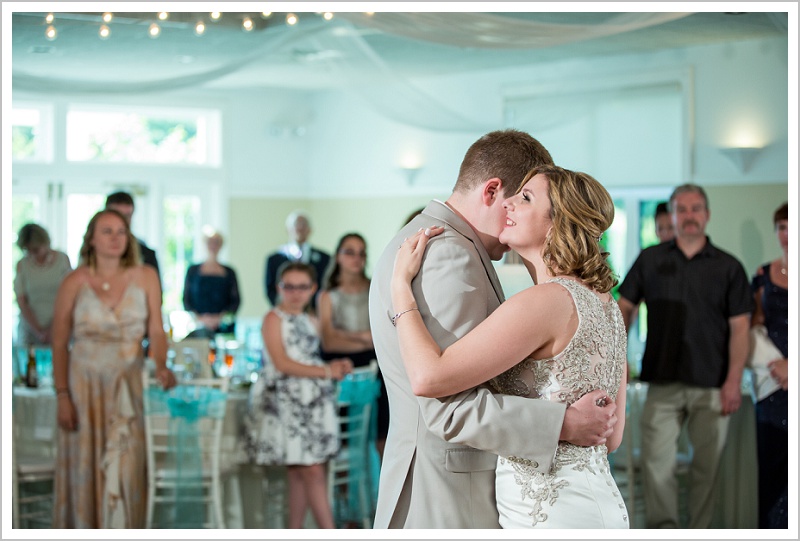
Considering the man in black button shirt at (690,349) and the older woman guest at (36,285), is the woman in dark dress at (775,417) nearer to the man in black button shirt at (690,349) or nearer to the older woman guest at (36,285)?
the man in black button shirt at (690,349)

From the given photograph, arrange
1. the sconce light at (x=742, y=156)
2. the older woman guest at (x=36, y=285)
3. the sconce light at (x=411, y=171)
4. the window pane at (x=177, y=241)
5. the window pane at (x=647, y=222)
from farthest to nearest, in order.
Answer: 1. the window pane at (x=177, y=241)
2. the sconce light at (x=411, y=171)
3. the window pane at (x=647, y=222)
4. the sconce light at (x=742, y=156)
5. the older woman guest at (x=36, y=285)

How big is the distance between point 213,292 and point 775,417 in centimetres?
505

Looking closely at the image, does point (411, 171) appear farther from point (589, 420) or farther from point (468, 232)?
point (589, 420)

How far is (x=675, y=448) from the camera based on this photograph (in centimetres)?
517

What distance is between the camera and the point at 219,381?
4.90 m

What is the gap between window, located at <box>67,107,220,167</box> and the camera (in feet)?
33.9

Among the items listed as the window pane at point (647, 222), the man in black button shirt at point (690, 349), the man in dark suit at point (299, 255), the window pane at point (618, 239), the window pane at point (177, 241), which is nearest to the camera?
the man in black button shirt at point (690, 349)

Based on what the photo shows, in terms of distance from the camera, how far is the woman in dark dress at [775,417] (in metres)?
4.82

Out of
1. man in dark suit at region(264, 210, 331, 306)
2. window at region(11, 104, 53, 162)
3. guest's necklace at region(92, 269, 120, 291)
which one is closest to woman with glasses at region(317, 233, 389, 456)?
guest's necklace at region(92, 269, 120, 291)

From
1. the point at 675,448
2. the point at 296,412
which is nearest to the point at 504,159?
the point at 296,412

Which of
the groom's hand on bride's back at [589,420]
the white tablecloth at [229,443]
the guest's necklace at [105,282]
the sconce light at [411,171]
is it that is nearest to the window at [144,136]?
the sconce light at [411,171]

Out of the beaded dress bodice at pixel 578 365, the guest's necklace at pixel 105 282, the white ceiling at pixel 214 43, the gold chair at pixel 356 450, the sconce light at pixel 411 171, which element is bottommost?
the gold chair at pixel 356 450

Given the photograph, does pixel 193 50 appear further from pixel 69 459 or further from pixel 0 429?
pixel 0 429

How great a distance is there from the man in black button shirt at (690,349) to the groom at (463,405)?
9.76 ft
